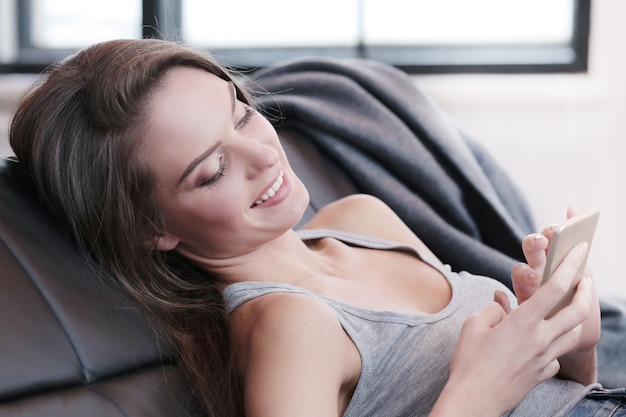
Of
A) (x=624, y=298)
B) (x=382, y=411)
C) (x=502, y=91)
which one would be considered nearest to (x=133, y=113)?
(x=382, y=411)

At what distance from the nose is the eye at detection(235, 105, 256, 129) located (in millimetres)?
45

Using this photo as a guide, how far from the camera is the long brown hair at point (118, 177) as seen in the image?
1140 mm

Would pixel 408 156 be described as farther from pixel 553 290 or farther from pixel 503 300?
pixel 553 290

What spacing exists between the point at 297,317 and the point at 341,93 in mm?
992

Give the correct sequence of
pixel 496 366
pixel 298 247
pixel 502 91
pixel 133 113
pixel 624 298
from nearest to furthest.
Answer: pixel 496 366
pixel 133 113
pixel 298 247
pixel 624 298
pixel 502 91

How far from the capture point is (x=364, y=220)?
1513 mm

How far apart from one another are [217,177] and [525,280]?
406mm

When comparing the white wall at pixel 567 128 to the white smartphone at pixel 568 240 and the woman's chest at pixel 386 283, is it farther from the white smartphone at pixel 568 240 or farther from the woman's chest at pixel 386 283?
the white smartphone at pixel 568 240

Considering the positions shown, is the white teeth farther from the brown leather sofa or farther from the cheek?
the brown leather sofa

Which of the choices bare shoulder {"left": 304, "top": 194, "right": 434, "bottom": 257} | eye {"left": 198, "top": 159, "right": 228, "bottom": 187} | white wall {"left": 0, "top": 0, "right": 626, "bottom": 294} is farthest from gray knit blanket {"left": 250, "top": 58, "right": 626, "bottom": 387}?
eye {"left": 198, "top": 159, "right": 228, "bottom": 187}

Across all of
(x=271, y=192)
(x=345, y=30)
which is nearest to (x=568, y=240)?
(x=271, y=192)

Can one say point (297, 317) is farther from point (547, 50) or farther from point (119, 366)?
point (547, 50)

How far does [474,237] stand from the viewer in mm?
1915

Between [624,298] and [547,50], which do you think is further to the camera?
[547,50]
